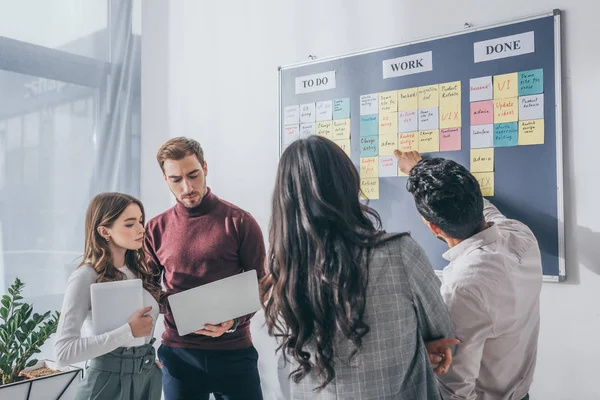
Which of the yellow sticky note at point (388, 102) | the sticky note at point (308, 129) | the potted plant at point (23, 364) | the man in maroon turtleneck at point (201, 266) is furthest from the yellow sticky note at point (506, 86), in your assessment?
the potted plant at point (23, 364)

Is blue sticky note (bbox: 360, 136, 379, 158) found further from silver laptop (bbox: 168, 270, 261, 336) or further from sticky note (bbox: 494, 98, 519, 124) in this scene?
silver laptop (bbox: 168, 270, 261, 336)

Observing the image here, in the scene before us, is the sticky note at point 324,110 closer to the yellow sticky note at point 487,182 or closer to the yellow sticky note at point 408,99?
the yellow sticky note at point 408,99

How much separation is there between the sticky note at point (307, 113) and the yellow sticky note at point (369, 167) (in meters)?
0.31

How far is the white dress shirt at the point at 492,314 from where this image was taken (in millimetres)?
1258

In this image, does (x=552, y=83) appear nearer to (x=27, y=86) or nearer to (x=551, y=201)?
(x=551, y=201)

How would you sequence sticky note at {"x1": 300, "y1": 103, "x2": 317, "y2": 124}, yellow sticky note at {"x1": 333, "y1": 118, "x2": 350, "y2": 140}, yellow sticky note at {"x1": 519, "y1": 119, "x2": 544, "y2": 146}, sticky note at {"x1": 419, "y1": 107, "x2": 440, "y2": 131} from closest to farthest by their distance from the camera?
yellow sticky note at {"x1": 519, "y1": 119, "x2": 544, "y2": 146}
sticky note at {"x1": 419, "y1": 107, "x2": 440, "y2": 131}
yellow sticky note at {"x1": 333, "y1": 118, "x2": 350, "y2": 140}
sticky note at {"x1": 300, "y1": 103, "x2": 317, "y2": 124}

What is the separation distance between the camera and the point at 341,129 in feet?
7.30

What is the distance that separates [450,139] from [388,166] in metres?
0.27

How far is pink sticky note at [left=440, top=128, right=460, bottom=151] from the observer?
194 centimetres

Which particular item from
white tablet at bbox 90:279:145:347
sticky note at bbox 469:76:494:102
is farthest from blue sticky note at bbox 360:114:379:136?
white tablet at bbox 90:279:145:347

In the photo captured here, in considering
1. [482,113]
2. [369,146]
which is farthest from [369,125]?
[482,113]

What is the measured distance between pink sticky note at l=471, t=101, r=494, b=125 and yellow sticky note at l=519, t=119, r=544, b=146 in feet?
0.36

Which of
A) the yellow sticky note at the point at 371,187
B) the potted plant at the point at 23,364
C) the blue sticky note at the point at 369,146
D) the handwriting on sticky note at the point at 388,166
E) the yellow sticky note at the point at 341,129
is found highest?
the yellow sticky note at the point at 341,129

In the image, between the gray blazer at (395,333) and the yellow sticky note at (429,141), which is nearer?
the gray blazer at (395,333)
